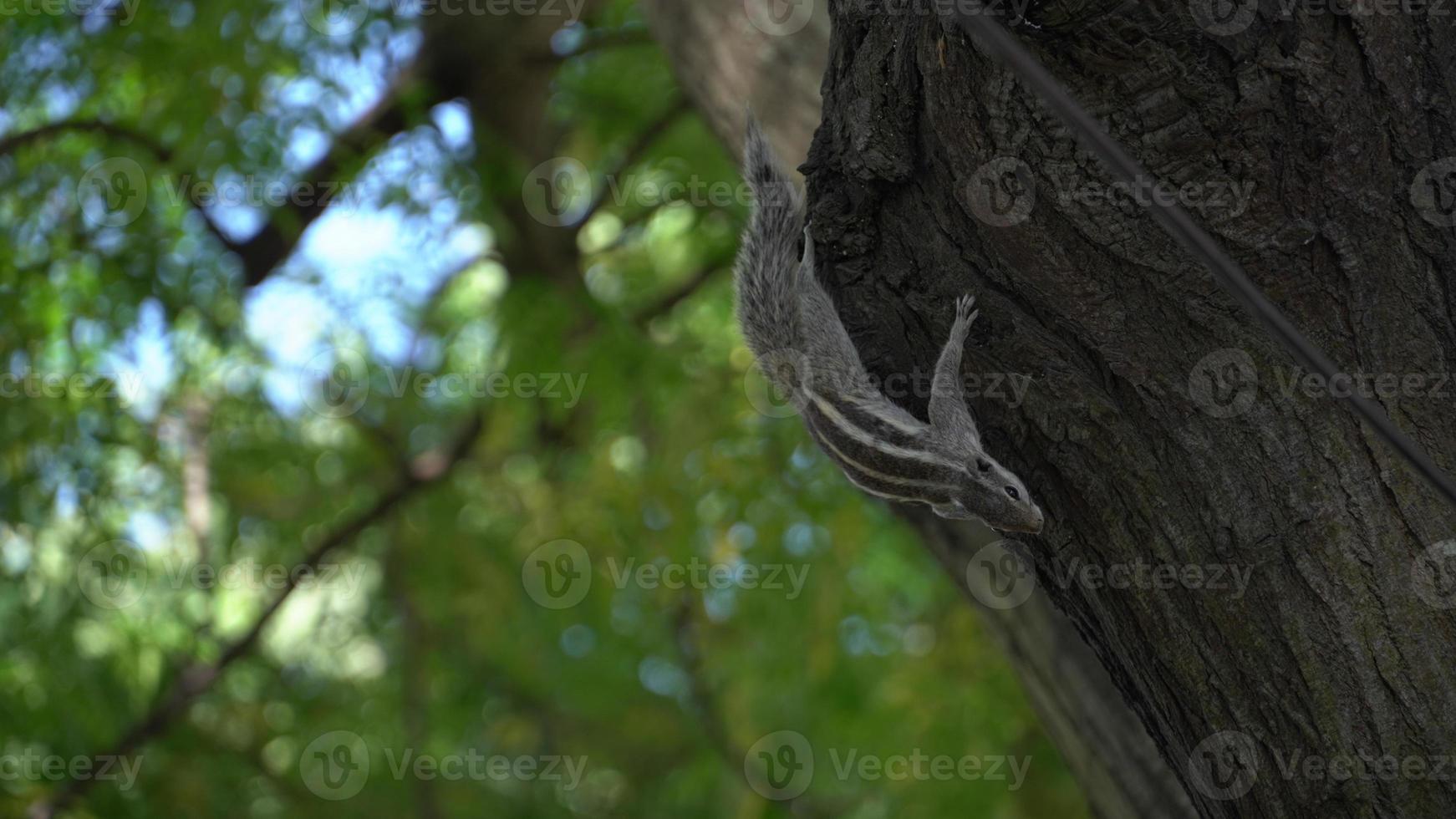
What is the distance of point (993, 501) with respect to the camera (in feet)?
7.16

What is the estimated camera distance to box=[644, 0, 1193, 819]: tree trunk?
234 cm

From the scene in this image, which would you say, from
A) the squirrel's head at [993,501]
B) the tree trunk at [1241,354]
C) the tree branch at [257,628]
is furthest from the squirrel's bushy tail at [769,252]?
the tree branch at [257,628]

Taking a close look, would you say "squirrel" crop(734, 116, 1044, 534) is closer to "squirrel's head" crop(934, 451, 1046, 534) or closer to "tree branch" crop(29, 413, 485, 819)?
"squirrel's head" crop(934, 451, 1046, 534)

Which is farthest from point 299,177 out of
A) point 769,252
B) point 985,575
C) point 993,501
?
point 993,501

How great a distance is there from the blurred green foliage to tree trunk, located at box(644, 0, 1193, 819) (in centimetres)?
87

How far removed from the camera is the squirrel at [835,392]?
2189 millimetres

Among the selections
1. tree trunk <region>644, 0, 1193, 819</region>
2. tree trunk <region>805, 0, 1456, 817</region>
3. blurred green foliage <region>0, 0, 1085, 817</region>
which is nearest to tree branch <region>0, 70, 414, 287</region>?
blurred green foliage <region>0, 0, 1085, 817</region>

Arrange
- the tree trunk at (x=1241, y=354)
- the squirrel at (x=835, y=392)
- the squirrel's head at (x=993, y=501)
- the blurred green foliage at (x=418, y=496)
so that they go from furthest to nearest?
the blurred green foliage at (x=418, y=496)
the squirrel at (x=835, y=392)
the squirrel's head at (x=993, y=501)
the tree trunk at (x=1241, y=354)

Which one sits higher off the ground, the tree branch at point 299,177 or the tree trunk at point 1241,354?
the tree trunk at point 1241,354

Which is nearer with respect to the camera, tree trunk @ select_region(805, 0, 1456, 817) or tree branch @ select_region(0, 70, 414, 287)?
tree trunk @ select_region(805, 0, 1456, 817)

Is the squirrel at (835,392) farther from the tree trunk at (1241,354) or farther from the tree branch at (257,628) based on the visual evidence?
the tree branch at (257,628)

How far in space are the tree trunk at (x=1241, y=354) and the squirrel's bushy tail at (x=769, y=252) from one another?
859 millimetres

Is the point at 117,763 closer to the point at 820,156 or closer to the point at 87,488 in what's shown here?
the point at 87,488

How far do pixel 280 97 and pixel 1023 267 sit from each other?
330cm
